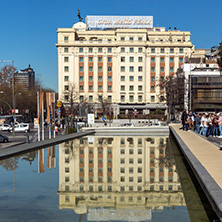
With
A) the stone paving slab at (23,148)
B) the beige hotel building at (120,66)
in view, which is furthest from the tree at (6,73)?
the stone paving slab at (23,148)

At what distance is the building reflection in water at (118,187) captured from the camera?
30.3 ft

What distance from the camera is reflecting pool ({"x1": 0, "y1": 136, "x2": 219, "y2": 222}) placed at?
8.81m

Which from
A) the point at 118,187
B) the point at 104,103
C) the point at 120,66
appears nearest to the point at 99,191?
the point at 118,187

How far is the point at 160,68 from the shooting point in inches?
3558

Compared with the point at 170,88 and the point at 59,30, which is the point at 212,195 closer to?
the point at 170,88

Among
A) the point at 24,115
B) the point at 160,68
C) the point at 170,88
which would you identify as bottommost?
the point at 24,115

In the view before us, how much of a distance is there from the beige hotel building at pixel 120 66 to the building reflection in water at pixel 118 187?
71.7m

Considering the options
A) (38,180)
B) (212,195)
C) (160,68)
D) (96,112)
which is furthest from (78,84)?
(212,195)

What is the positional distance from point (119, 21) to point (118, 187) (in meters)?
86.9

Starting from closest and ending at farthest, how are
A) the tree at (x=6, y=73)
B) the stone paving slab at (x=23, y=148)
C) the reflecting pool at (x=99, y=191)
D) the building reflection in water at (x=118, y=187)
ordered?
the reflecting pool at (x=99, y=191) → the building reflection in water at (x=118, y=187) → the stone paving slab at (x=23, y=148) → the tree at (x=6, y=73)

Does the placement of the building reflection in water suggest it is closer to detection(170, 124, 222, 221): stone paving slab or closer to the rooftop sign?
detection(170, 124, 222, 221): stone paving slab

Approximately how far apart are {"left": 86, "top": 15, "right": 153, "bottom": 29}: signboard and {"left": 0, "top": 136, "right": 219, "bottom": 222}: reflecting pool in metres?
79.4

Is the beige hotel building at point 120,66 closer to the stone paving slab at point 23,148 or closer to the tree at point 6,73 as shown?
the tree at point 6,73

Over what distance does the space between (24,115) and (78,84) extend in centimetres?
1591
